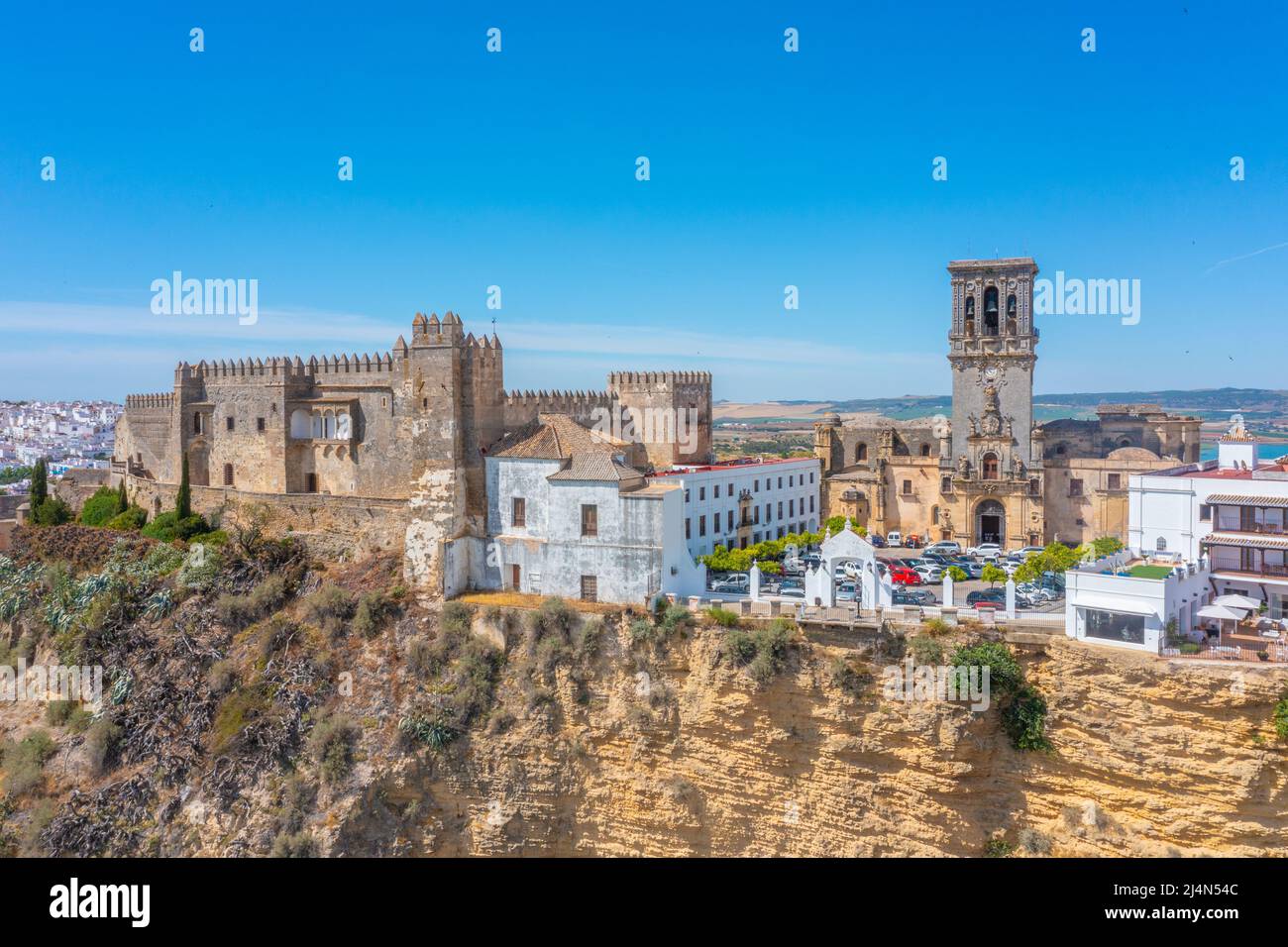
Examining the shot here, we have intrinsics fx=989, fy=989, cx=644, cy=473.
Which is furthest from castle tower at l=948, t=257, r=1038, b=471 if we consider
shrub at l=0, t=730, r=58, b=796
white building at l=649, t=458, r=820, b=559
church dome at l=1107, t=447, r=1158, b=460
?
shrub at l=0, t=730, r=58, b=796

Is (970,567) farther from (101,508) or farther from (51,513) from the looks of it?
(51,513)

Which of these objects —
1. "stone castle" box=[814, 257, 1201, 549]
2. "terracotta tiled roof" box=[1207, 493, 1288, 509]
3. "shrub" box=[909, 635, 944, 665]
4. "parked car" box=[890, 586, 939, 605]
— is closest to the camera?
"shrub" box=[909, 635, 944, 665]

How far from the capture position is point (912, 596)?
23359mm

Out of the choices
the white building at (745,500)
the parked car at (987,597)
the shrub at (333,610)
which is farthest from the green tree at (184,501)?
the parked car at (987,597)

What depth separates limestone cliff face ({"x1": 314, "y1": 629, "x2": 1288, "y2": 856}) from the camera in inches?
709

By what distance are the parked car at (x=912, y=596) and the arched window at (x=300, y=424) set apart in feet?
61.1

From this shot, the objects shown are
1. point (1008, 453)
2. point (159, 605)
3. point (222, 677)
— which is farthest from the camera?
point (1008, 453)

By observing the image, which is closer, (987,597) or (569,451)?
(987,597)

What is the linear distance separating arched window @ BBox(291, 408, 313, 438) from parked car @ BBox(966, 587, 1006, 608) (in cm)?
2024

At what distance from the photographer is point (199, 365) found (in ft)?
110

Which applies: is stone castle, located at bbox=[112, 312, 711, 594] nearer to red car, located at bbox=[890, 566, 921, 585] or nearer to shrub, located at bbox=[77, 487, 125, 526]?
shrub, located at bbox=[77, 487, 125, 526]

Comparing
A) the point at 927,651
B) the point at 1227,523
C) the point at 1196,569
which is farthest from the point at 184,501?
the point at 1227,523

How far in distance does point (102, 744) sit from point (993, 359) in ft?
95.9
